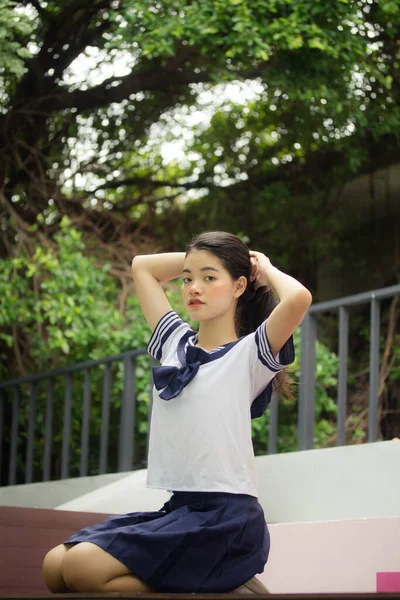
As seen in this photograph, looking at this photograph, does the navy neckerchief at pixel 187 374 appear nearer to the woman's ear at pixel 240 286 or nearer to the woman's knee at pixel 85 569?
the woman's ear at pixel 240 286

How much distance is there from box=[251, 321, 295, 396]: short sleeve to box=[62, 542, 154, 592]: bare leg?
1.54ft

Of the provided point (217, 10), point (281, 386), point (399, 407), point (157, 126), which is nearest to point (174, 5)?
point (217, 10)

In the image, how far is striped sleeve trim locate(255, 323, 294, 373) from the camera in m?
1.94

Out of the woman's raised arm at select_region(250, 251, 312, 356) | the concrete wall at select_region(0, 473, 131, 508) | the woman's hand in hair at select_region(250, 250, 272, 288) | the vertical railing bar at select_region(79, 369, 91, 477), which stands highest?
the woman's hand in hair at select_region(250, 250, 272, 288)

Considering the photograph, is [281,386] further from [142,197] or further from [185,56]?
[142,197]

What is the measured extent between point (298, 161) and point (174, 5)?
9.78 feet

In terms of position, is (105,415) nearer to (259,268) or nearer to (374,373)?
(374,373)

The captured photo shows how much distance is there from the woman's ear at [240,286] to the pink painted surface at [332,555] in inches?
32.6

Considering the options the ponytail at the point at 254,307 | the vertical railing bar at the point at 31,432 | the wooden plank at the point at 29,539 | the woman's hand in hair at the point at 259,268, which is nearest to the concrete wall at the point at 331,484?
the wooden plank at the point at 29,539

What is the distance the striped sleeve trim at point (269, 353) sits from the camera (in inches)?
76.5

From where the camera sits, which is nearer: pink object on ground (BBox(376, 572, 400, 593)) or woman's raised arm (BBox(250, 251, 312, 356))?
woman's raised arm (BBox(250, 251, 312, 356))

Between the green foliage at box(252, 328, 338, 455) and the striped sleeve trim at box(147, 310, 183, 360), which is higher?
the striped sleeve trim at box(147, 310, 183, 360)

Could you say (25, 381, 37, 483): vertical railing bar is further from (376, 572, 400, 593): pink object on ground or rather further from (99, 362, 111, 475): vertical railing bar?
(376, 572, 400, 593): pink object on ground

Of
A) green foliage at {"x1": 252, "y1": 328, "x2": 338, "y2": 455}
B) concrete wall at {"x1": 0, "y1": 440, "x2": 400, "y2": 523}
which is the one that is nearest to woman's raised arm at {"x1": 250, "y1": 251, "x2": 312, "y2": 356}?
concrete wall at {"x1": 0, "y1": 440, "x2": 400, "y2": 523}
